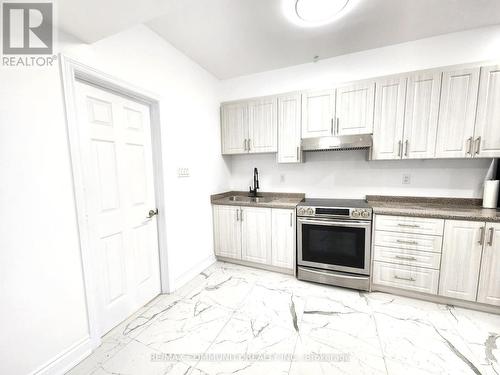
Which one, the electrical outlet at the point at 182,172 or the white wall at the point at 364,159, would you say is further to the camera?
the electrical outlet at the point at 182,172

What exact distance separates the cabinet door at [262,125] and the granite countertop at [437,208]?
1.49 m

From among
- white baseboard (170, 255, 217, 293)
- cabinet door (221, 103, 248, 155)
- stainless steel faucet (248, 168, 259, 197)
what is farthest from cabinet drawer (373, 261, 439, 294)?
cabinet door (221, 103, 248, 155)

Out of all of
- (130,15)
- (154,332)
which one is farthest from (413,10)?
(154,332)

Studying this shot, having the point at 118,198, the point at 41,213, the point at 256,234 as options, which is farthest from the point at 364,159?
the point at 41,213

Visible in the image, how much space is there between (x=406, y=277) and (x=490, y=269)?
0.64m

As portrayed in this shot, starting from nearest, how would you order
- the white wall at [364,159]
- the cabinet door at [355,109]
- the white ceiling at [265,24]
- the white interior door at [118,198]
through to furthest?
the white ceiling at [265,24] → the white interior door at [118,198] → the white wall at [364,159] → the cabinet door at [355,109]

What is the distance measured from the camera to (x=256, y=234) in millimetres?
2715

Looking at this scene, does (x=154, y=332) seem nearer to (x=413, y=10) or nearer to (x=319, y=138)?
(x=319, y=138)

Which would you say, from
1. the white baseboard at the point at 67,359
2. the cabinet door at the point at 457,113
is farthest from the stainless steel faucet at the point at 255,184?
the white baseboard at the point at 67,359

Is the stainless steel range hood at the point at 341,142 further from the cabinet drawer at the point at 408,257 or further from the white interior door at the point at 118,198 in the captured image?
the white interior door at the point at 118,198

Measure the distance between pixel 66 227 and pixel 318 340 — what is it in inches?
80.2

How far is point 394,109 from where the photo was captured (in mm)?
2238

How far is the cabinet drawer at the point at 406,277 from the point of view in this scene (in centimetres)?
201

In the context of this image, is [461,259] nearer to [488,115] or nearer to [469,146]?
[469,146]
